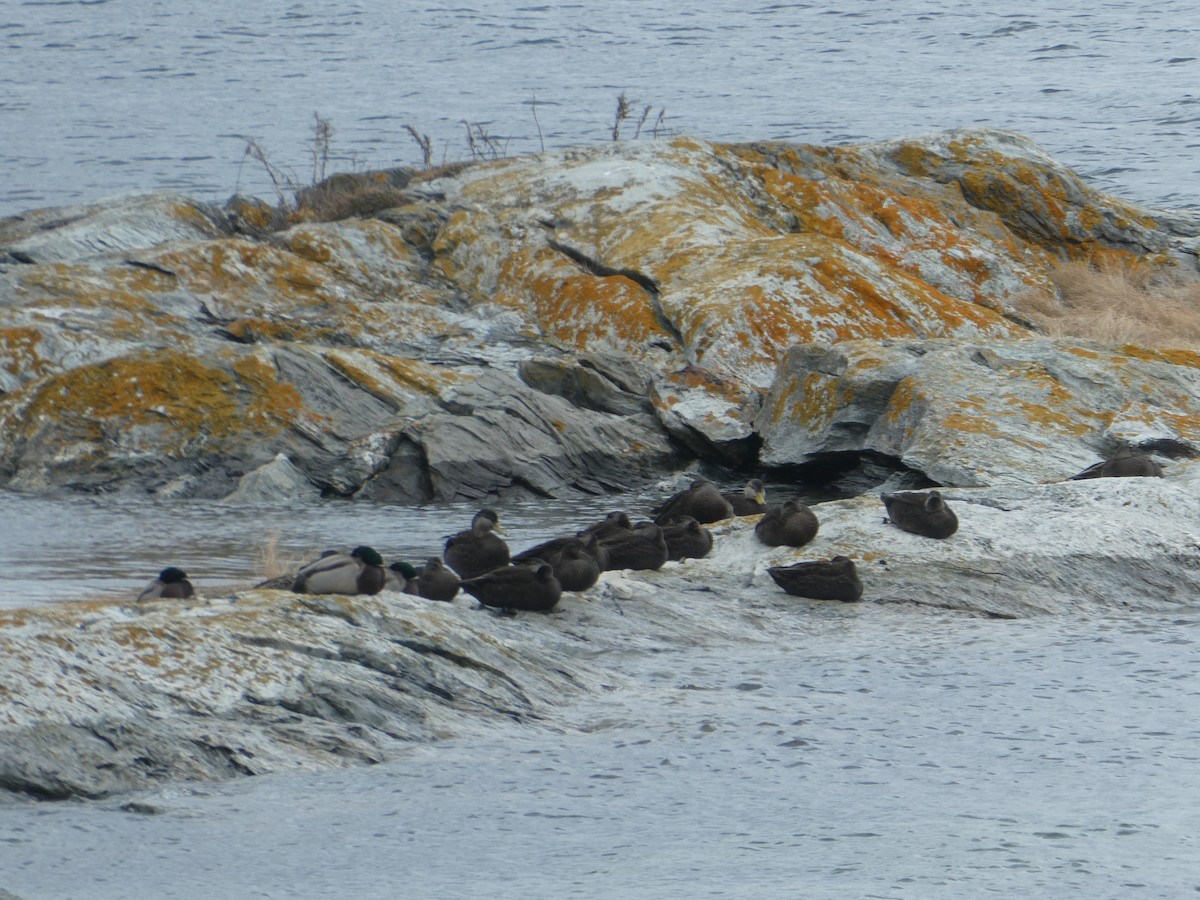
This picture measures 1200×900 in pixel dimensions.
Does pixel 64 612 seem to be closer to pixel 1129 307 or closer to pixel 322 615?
pixel 322 615

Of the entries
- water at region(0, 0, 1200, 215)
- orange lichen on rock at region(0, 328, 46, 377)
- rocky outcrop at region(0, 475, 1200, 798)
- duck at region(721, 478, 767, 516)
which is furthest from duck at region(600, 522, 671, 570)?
water at region(0, 0, 1200, 215)

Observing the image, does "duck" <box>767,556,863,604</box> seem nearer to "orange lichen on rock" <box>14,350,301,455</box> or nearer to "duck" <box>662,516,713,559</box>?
"duck" <box>662,516,713,559</box>

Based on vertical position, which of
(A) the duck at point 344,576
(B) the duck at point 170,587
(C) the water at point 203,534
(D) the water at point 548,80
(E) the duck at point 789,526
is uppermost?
(D) the water at point 548,80

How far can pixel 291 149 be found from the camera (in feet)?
129

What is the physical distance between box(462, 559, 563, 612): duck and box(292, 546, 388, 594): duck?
60 cm

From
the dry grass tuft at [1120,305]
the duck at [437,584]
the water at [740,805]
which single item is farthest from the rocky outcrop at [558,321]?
the water at [740,805]

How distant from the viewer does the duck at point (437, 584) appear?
955cm

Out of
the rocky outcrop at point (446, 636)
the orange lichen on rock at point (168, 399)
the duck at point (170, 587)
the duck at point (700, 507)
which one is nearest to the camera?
the rocky outcrop at point (446, 636)

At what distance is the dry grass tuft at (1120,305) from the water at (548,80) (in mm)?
6841

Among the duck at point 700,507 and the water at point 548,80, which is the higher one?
the water at point 548,80

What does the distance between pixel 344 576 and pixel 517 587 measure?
3.38 ft

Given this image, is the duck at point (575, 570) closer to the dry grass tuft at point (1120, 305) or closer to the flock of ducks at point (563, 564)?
the flock of ducks at point (563, 564)

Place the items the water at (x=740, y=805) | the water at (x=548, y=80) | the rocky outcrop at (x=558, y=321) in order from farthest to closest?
the water at (x=548, y=80) < the rocky outcrop at (x=558, y=321) < the water at (x=740, y=805)

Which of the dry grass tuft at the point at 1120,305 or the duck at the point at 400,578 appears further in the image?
the dry grass tuft at the point at 1120,305
